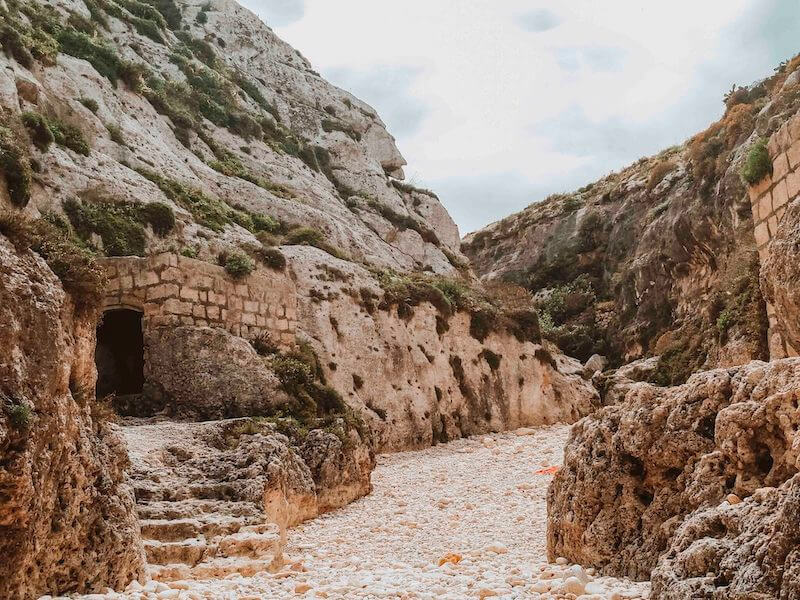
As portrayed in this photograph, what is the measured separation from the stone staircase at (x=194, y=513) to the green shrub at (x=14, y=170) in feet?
22.1

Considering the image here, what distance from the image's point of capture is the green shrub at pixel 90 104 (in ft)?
75.2

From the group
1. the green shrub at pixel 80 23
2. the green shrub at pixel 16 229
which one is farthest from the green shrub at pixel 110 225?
the green shrub at pixel 80 23

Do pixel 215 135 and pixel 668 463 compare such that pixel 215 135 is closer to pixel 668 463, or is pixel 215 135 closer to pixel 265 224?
pixel 265 224

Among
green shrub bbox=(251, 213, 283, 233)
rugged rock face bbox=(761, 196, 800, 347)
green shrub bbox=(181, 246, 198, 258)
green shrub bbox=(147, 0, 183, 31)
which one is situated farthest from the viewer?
green shrub bbox=(147, 0, 183, 31)

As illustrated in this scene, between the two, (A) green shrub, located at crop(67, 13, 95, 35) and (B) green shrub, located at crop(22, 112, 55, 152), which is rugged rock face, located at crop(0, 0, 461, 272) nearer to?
(A) green shrub, located at crop(67, 13, 95, 35)

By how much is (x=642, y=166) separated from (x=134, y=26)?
34.4 metres

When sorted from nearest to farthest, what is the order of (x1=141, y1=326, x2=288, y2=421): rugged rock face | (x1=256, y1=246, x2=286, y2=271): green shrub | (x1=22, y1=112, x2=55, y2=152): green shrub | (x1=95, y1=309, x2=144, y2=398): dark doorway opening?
(x1=141, y1=326, x2=288, y2=421): rugged rock face, (x1=95, y1=309, x2=144, y2=398): dark doorway opening, (x1=22, y1=112, x2=55, y2=152): green shrub, (x1=256, y1=246, x2=286, y2=271): green shrub

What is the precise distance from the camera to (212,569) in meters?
8.80

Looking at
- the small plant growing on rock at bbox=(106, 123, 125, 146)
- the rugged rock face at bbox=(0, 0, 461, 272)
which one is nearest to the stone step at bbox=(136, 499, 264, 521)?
the rugged rock face at bbox=(0, 0, 461, 272)

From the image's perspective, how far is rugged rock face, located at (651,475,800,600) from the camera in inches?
161

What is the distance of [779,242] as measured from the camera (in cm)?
1125

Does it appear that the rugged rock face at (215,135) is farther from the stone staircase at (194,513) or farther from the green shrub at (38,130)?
the stone staircase at (194,513)

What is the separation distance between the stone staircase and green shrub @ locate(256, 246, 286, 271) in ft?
26.1

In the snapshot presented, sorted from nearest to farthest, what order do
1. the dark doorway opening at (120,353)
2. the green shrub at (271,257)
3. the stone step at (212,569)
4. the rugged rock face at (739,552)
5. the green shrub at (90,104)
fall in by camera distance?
the rugged rock face at (739,552) → the stone step at (212,569) → the dark doorway opening at (120,353) → the green shrub at (271,257) → the green shrub at (90,104)
